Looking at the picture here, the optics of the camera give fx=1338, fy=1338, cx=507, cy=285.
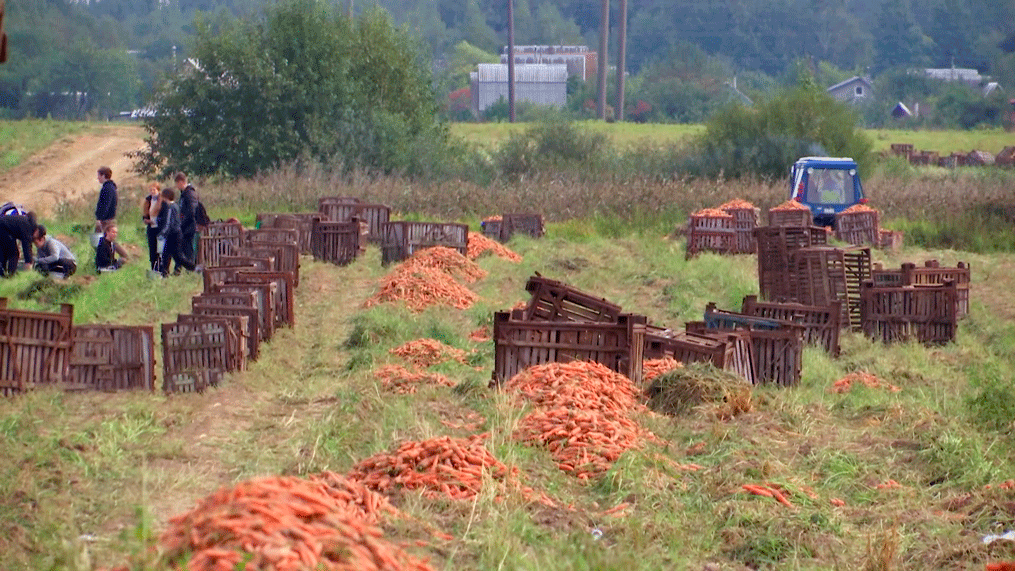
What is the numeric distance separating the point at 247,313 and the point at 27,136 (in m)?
50.9

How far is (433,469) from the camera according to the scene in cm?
788

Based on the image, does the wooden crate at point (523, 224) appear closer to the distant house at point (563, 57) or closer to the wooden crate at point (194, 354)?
the wooden crate at point (194, 354)

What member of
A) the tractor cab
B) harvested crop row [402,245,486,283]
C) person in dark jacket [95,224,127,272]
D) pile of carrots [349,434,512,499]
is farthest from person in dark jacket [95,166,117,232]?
the tractor cab

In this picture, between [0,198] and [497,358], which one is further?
[0,198]

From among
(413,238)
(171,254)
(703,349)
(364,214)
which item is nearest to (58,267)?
(171,254)

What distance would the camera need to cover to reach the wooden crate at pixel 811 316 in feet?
46.7

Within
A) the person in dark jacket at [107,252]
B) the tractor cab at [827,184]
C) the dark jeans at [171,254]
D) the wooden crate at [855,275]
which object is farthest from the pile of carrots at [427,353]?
the tractor cab at [827,184]

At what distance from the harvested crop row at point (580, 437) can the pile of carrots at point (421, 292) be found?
7964mm

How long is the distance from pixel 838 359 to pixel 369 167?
27.9 m

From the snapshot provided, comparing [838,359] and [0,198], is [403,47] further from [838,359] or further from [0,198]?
[838,359]

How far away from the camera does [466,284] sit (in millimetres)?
20672

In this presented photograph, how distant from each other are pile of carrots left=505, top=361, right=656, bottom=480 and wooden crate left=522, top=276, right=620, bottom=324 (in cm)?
87

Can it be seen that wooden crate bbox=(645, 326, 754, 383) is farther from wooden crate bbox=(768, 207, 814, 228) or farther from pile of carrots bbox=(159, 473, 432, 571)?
wooden crate bbox=(768, 207, 814, 228)

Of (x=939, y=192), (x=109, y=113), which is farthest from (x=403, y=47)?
(x=109, y=113)
